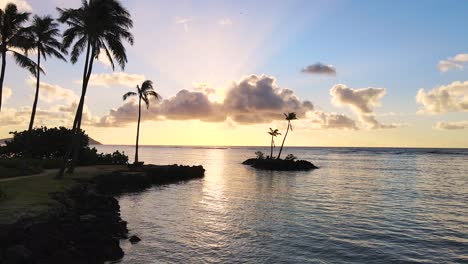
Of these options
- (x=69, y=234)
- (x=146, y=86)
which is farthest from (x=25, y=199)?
(x=146, y=86)

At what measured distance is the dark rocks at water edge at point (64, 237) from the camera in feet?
49.4

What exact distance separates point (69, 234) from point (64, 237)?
2.43ft

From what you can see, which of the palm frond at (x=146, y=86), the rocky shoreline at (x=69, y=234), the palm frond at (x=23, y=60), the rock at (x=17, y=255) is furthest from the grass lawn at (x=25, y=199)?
the palm frond at (x=146, y=86)

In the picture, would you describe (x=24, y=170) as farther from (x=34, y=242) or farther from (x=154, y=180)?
(x=34, y=242)

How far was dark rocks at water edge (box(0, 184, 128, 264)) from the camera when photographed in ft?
49.4

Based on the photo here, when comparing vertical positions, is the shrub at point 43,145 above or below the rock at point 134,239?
above

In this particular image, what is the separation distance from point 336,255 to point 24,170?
34.3m

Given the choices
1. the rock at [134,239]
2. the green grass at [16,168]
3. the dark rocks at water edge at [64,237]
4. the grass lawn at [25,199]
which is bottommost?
the rock at [134,239]

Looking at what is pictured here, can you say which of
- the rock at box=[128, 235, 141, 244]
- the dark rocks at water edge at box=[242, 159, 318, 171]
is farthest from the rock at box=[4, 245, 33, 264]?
the dark rocks at water edge at box=[242, 159, 318, 171]

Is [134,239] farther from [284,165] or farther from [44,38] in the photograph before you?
[284,165]

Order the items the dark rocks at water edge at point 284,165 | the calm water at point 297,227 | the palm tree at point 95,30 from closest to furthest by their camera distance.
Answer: the calm water at point 297,227, the palm tree at point 95,30, the dark rocks at water edge at point 284,165

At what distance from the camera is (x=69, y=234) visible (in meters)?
18.5

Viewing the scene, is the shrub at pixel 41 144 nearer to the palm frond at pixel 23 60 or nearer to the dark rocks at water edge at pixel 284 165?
the palm frond at pixel 23 60

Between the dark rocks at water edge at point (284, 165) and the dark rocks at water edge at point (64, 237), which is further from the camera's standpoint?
the dark rocks at water edge at point (284, 165)
